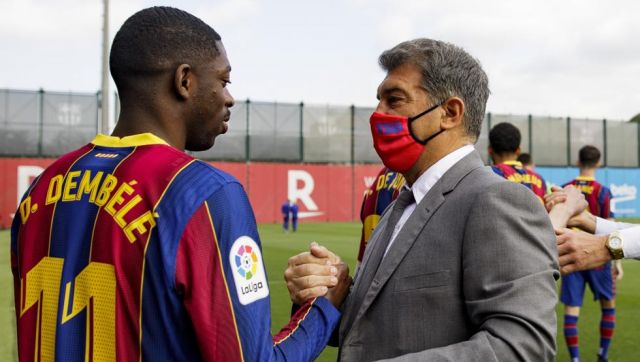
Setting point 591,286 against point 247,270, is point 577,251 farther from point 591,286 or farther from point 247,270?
Answer: point 591,286

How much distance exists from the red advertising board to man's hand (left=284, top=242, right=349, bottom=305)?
30.6 meters

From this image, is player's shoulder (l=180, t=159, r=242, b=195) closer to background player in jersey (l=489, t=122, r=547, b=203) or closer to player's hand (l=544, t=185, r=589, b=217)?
player's hand (l=544, t=185, r=589, b=217)

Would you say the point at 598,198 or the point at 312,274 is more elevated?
the point at 598,198

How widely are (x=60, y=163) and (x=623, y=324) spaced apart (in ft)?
27.7

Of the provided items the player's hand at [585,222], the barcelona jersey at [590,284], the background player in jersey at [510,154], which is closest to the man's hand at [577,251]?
the player's hand at [585,222]

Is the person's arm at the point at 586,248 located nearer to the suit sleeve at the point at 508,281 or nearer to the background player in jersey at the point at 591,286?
the suit sleeve at the point at 508,281

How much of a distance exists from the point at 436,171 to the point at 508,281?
22.0 inches

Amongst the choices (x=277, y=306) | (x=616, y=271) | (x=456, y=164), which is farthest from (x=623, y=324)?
(x=456, y=164)

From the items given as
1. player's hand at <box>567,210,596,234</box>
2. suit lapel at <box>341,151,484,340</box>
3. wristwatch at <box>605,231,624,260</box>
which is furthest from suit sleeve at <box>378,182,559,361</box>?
player's hand at <box>567,210,596,234</box>

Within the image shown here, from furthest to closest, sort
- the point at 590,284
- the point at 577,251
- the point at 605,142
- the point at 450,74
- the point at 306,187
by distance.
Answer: the point at 605,142, the point at 306,187, the point at 590,284, the point at 577,251, the point at 450,74

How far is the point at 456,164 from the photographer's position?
2.21 m

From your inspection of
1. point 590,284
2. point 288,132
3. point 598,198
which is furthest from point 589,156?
point 288,132

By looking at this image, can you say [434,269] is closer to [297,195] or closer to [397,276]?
[397,276]

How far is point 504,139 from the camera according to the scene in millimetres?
6875
